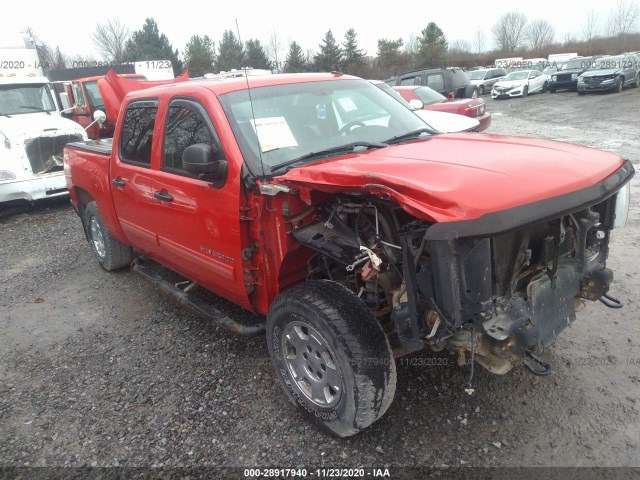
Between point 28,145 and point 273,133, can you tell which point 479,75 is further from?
point 273,133

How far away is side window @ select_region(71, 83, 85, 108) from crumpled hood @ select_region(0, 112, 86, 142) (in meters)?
3.59

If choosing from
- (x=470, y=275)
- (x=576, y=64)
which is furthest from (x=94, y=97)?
(x=576, y=64)

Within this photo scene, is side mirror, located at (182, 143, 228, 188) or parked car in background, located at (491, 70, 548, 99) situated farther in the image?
parked car in background, located at (491, 70, 548, 99)

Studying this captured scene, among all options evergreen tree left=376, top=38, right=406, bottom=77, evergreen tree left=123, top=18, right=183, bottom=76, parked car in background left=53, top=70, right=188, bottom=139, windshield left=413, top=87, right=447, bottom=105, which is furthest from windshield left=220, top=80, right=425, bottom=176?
evergreen tree left=376, top=38, right=406, bottom=77

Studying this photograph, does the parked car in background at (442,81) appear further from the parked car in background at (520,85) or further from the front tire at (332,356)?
the front tire at (332,356)

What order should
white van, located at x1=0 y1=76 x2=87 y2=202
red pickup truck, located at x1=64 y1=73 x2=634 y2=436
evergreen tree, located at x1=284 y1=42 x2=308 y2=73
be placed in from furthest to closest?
white van, located at x1=0 y1=76 x2=87 y2=202 < evergreen tree, located at x1=284 y1=42 x2=308 y2=73 < red pickup truck, located at x1=64 y1=73 x2=634 y2=436

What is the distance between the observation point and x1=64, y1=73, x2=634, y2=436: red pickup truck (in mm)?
2117

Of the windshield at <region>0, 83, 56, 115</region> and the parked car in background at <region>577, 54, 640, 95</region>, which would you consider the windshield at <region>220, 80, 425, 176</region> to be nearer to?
the windshield at <region>0, 83, 56, 115</region>

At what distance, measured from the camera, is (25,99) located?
9.62 meters

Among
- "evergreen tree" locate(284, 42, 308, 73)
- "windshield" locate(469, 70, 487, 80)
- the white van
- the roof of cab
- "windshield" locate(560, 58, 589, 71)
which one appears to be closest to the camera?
the roof of cab

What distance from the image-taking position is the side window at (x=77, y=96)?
13.0 m

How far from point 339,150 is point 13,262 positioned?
5209 millimetres

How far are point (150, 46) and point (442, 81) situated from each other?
29.3 m

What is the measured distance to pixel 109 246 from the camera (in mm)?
5223
